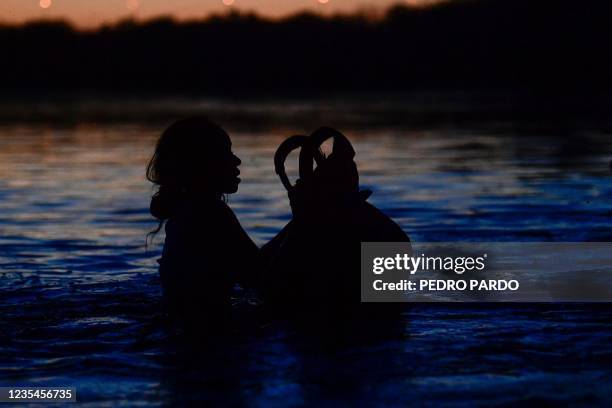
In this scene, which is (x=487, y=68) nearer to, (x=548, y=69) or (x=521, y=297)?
(x=548, y=69)

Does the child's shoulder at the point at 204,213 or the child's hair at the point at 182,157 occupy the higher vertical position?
the child's hair at the point at 182,157

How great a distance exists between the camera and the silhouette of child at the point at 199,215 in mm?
7156

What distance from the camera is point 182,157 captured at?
7.18 metres

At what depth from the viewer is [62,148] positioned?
30.0 metres

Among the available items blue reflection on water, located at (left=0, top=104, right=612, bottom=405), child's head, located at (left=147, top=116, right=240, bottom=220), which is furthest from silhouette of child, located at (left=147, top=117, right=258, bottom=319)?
blue reflection on water, located at (left=0, top=104, right=612, bottom=405)
